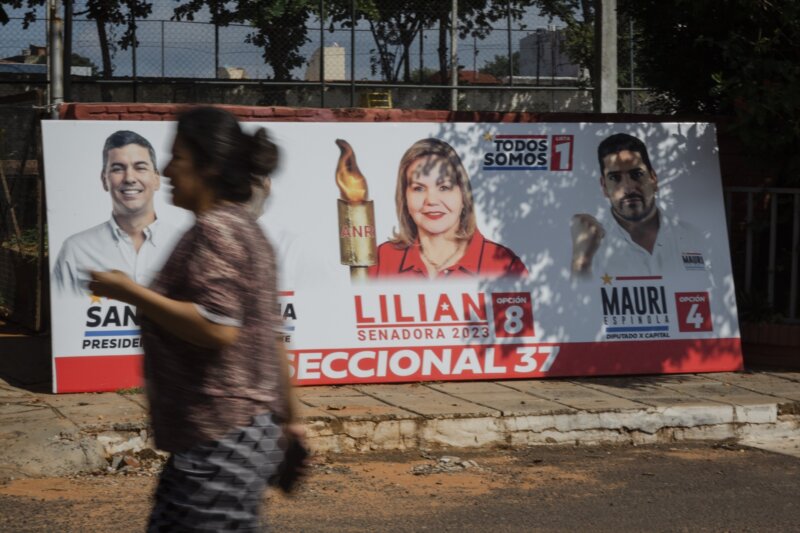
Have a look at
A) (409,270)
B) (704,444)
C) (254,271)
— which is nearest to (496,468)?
(704,444)

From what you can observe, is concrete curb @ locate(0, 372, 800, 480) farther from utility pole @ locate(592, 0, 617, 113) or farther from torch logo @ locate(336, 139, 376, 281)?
utility pole @ locate(592, 0, 617, 113)

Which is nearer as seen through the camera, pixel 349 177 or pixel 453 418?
pixel 453 418

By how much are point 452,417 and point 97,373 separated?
259cm

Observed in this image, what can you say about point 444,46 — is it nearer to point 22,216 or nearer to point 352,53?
point 352,53

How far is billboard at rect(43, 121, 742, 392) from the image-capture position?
322 inches

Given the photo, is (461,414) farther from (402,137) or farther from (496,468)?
(402,137)

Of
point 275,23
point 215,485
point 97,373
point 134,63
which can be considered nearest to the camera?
point 215,485

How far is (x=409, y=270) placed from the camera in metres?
8.83

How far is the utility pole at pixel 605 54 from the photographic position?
11305 millimetres

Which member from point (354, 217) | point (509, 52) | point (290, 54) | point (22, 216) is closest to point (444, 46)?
point (509, 52)

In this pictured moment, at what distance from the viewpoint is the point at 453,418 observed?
7.44 metres

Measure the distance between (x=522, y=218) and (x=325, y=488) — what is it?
3.56 metres

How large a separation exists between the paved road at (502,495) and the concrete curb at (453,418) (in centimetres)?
14

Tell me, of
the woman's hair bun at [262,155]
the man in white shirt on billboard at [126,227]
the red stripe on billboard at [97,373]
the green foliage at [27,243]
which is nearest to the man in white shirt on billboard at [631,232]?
the man in white shirt on billboard at [126,227]
